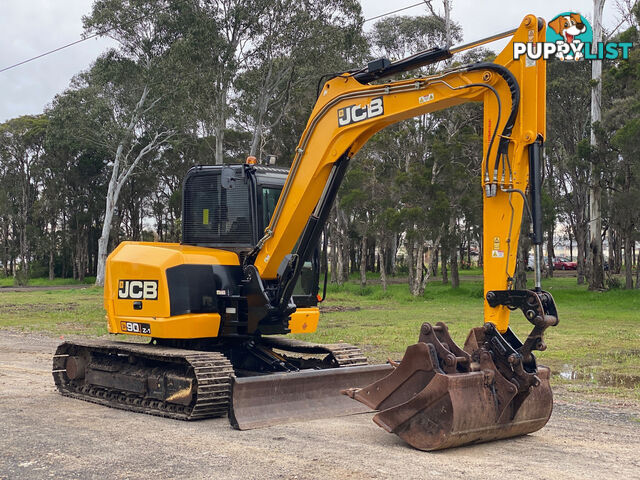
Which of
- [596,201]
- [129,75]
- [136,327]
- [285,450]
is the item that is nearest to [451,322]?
[136,327]

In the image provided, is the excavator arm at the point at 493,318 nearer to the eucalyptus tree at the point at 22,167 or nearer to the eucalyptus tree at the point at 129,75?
the eucalyptus tree at the point at 129,75

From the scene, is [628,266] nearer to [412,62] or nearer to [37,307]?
[37,307]

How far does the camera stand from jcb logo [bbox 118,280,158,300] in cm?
932

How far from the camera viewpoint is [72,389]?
10445 mm

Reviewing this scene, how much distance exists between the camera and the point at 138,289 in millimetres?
9555

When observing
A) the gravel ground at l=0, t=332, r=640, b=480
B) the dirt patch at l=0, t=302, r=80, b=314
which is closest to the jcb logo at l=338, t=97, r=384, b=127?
the gravel ground at l=0, t=332, r=640, b=480

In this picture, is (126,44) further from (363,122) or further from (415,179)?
(363,122)

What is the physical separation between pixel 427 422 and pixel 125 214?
203ft

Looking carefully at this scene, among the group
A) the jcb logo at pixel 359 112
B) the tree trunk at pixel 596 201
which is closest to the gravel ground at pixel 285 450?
the jcb logo at pixel 359 112

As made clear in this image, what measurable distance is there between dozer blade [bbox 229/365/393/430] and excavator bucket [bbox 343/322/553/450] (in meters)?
1.40

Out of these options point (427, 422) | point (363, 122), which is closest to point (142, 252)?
point (363, 122)

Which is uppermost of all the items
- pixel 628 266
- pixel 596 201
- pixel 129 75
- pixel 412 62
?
pixel 129 75

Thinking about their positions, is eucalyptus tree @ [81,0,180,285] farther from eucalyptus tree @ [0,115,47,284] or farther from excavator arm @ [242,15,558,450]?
excavator arm @ [242,15,558,450]

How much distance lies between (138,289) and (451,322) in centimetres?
1431
